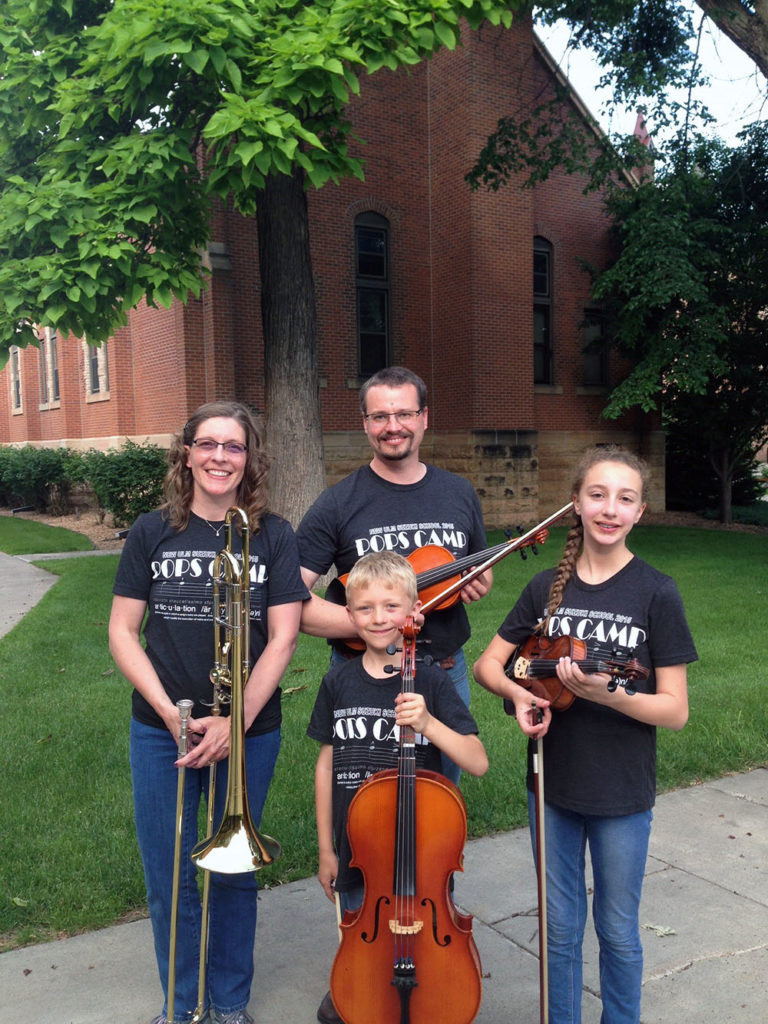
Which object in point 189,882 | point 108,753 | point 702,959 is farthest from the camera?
point 108,753

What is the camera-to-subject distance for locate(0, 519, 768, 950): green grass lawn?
3947 millimetres

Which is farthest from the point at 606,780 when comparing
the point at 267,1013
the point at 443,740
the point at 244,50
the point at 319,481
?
the point at 319,481

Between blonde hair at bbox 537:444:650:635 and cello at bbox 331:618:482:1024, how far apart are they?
19.2 inches

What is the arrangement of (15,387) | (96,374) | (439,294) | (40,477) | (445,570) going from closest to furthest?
1. (445,570)
2. (439,294)
3. (40,477)
4. (96,374)
5. (15,387)

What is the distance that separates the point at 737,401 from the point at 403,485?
1763cm

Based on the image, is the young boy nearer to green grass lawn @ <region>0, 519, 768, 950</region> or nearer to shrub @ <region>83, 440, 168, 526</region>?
green grass lawn @ <region>0, 519, 768, 950</region>

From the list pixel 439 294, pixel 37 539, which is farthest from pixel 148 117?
pixel 439 294

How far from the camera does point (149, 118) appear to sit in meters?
8.75

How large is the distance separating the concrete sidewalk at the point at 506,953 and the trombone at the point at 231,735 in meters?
0.60

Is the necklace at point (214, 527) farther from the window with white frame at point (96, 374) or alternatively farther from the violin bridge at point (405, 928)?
the window with white frame at point (96, 374)

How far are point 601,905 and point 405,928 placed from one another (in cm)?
61

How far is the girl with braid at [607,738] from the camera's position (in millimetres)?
2527

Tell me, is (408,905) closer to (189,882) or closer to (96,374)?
(189,882)

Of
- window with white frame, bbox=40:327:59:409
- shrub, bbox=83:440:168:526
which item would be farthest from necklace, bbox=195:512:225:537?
window with white frame, bbox=40:327:59:409
